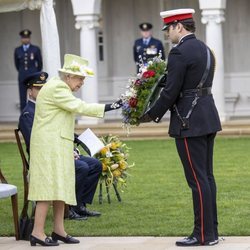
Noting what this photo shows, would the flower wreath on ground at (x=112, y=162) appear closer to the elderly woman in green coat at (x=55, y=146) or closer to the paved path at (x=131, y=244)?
the paved path at (x=131, y=244)

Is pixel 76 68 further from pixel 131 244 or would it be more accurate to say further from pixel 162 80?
pixel 131 244

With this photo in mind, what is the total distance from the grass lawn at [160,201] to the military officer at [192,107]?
83cm

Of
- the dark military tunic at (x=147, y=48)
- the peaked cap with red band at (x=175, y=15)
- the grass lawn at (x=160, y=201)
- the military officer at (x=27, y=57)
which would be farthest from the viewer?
the military officer at (x=27, y=57)

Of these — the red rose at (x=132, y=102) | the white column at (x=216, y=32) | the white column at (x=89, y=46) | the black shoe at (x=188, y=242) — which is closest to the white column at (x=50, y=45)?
the red rose at (x=132, y=102)

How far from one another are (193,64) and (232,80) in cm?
1644

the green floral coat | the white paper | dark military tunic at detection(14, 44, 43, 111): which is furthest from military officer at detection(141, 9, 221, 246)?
dark military tunic at detection(14, 44, 43, 111)

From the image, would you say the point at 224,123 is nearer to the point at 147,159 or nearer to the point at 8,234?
the point at 147,159

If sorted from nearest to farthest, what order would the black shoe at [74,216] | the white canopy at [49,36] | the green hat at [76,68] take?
the green hat at [76,68] < the black shoe at [74,216] < the white canopy at [49,36]

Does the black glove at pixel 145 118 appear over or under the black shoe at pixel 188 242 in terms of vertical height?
over

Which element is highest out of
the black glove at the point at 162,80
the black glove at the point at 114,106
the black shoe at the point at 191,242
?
the black glove at the point at 162,80

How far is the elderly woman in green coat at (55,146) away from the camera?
10773mm

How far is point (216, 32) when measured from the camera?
78.9 feet

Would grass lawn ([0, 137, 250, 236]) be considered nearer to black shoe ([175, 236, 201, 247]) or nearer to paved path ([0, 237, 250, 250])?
paved path ([0, 237, 250, 250])

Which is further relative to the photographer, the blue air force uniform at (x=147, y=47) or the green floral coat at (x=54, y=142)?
the blue air force uniform at (x=147, y=47)
